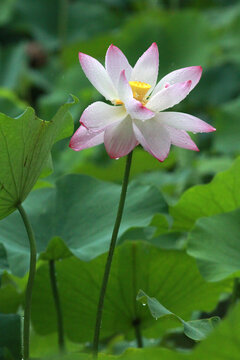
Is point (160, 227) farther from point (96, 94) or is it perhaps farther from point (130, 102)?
point (96, 94)

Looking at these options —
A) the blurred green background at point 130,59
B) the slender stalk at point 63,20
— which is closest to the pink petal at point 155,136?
the blurred green background at point 130,59

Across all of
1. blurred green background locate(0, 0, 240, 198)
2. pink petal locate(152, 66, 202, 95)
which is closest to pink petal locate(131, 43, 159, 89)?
pink petal locate(152, 66, 202, 95)

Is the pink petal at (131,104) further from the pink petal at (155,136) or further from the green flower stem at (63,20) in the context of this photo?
the green flower stem at (63,20)

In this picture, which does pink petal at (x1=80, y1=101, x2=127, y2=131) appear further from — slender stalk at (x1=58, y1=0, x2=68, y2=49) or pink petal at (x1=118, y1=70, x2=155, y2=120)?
slender stalk at (x1=58, y1=0, x2=68, y2=49)

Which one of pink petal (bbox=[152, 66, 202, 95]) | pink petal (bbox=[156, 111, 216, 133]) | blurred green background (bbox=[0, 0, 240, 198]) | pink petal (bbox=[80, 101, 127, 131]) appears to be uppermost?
pink petal (bbox=[152, 66, 202, 95])

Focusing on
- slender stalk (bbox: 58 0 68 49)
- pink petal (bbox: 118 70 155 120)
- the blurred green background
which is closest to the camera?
pink petal (bbox: 118 70 155 120)
